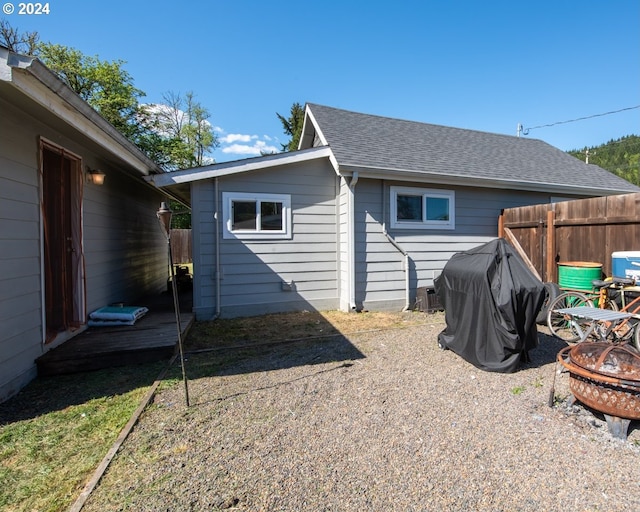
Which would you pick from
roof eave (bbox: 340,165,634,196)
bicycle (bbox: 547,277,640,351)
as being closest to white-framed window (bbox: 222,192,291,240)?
roof eave (bbox: 340,165,634,196)

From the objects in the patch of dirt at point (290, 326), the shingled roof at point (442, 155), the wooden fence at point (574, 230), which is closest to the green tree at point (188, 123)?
the shingled roof at point (442, 155)

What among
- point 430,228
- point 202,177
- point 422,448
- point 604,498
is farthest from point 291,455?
point 430,228

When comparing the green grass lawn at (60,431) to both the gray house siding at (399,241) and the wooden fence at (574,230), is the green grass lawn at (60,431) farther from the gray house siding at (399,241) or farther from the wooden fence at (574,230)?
the wooden fence at (574,230)

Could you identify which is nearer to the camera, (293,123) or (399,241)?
(399,241)

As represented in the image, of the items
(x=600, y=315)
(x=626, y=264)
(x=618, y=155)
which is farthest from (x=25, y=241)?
(x=618, y=155)

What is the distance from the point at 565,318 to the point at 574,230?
192cm

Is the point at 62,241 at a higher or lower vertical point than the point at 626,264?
higher

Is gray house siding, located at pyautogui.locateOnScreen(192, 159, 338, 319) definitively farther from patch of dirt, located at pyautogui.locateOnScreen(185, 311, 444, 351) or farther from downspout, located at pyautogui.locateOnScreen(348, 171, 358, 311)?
A: downspout, located at pyautogui.locateOnScreen(348, 171, 358, 311)

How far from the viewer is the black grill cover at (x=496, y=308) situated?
366cm

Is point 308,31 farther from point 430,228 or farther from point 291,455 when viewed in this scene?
point 291,455

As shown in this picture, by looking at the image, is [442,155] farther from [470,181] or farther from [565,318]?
[565,318]

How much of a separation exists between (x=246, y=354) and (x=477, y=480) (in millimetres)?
3132

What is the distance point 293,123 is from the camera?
965 inches

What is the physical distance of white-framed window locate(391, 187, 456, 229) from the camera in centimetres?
700
